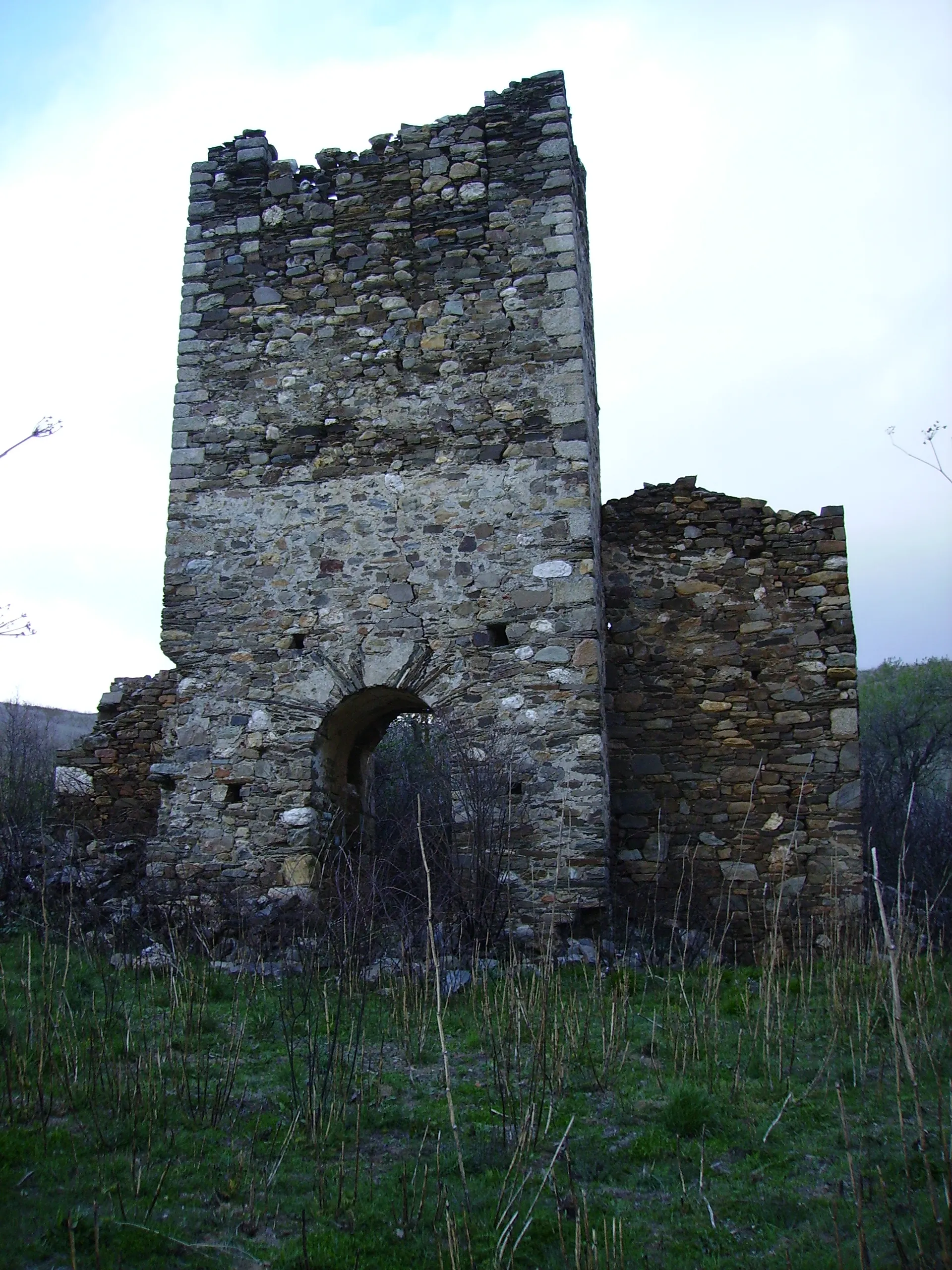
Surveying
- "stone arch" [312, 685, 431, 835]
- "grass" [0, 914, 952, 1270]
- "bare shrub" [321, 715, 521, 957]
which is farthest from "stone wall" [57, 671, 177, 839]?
"grass" [0, 914, 952, 1270]

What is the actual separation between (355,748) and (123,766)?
194cm

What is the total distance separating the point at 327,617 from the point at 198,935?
2.72m

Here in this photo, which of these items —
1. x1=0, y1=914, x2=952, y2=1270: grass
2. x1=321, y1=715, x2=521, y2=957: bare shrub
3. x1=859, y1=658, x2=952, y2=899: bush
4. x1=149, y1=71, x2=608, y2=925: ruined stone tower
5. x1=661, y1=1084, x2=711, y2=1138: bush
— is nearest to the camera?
x1=0, y1=914, x2=952, y2=1270: grass

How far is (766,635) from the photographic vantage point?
27.4 ft

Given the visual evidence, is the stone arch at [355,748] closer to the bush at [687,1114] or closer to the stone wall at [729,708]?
the stone wall at [729,708]

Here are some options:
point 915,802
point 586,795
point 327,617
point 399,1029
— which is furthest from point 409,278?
point 915,802

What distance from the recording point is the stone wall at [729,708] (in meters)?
7.89

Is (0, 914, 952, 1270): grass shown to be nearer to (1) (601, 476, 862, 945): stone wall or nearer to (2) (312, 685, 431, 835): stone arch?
(1) (601, 476, 862, 945): stone wall

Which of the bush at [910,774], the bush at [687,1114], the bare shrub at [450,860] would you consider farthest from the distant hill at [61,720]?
the bush at [687,1114]

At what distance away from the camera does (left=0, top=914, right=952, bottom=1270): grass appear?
9.99ft

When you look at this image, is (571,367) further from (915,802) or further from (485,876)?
(915,802)

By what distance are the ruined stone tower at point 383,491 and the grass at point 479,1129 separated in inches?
89.5

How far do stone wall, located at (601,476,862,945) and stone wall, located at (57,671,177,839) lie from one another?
3788 mm

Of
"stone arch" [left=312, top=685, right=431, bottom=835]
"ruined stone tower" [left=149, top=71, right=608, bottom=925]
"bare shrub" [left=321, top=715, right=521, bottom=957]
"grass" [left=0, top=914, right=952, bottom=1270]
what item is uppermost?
"ruined stone tower" [left=149, top=71, right=608, bottom=925]
